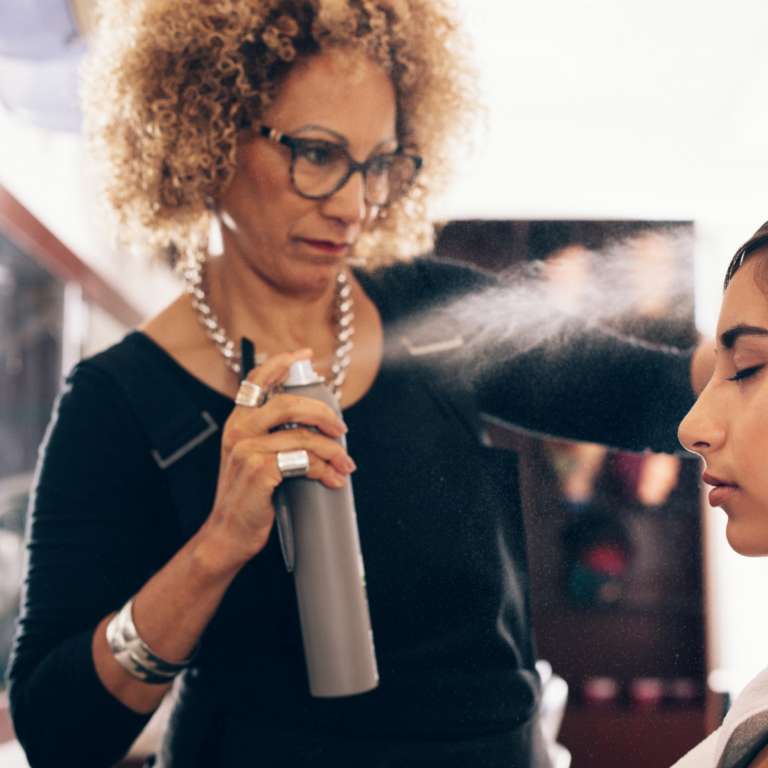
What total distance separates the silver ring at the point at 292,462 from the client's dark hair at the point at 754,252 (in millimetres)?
308

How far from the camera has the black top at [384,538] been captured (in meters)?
0.60

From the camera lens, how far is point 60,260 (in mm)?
1102

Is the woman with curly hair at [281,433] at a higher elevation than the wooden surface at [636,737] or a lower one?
higher

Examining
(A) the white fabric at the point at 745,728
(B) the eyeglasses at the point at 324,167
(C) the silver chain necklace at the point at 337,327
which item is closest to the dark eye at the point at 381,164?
(B) the eyeglasses at the point at 324,167

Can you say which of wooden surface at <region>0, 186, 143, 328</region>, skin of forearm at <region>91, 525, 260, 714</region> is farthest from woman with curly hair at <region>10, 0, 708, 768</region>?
wooden surface at <region>0, 186, 143, 328</region>

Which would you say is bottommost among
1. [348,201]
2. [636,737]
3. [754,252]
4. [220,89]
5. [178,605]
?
[636,737]

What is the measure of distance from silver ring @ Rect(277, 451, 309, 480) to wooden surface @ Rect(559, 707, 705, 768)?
0.30 meters

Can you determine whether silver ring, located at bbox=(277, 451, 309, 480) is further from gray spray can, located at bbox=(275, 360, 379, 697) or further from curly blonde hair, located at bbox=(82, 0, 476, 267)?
curly blonde hair, located at bbox=(82, 0, 476, 267)

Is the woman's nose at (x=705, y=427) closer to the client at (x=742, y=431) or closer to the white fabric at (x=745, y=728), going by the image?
the client at (x=742, y=431)

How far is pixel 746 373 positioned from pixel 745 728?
198mm

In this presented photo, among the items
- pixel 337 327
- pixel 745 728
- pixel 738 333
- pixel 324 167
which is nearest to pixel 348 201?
pixel 324 167

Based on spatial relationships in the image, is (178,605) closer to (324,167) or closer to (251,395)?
(251,395)

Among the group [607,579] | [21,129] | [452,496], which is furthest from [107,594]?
[21,129]

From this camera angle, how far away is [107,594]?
0.65m
